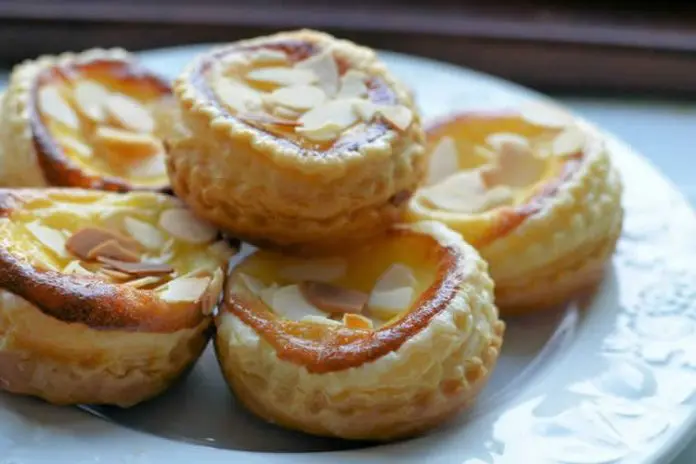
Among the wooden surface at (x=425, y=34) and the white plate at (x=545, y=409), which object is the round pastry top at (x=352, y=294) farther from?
the wooden surface at (x=425, y=34)

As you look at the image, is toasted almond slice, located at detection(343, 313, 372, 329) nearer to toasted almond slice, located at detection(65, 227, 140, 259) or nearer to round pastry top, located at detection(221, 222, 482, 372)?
round pastry top, located at detection(221, 222, 482, 372)

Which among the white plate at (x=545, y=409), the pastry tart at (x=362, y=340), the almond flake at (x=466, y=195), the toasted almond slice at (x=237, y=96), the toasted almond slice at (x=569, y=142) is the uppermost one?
the toasted almond slice at (x=237, y=96)

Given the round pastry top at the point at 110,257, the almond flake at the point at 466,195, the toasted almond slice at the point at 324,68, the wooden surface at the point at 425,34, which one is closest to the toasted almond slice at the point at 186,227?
the round pastry top at the point at 110,257

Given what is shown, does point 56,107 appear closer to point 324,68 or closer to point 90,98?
point 90,98

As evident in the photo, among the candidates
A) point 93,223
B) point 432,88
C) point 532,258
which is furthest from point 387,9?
point 93,223

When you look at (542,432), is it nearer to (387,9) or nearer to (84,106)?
(84,106)

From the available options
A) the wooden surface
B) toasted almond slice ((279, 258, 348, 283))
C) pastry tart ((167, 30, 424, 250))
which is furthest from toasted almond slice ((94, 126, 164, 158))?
the wooden surface
